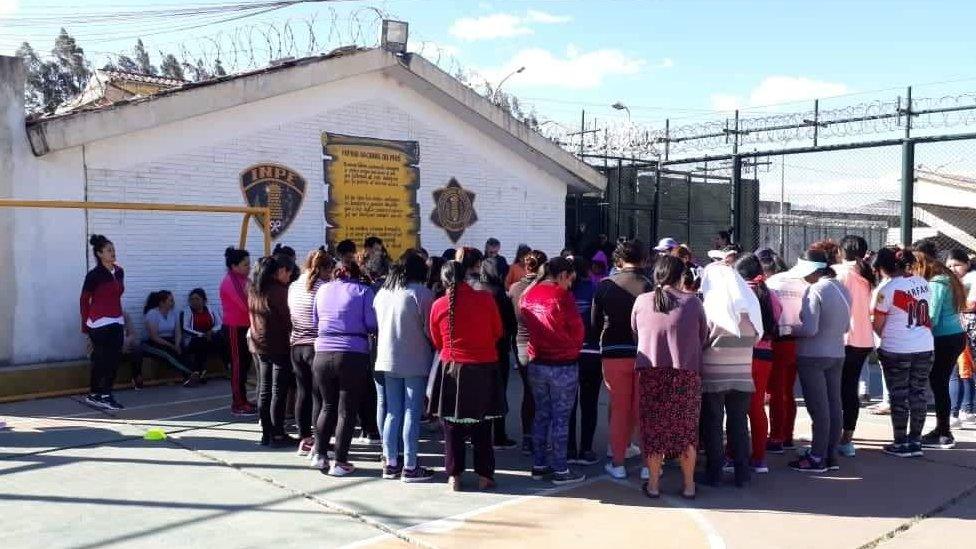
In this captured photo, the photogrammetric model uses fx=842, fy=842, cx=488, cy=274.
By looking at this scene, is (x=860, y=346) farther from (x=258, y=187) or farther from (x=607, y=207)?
(x=607, y=207)

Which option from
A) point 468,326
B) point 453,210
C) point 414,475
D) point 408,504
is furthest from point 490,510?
point 453,210

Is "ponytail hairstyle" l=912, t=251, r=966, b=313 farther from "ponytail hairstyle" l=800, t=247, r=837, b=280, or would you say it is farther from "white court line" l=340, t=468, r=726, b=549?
"white court line" l=340, t=468, r=726, b=549

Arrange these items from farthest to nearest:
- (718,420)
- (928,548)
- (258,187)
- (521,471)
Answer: (258,187), (521,471), (718,420), (928,548)

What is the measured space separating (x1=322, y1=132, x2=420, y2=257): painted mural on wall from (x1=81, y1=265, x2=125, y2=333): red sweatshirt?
12.3ft

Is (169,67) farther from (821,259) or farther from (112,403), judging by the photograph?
(821,259)

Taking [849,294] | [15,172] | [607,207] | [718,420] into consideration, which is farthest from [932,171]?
[15,172]

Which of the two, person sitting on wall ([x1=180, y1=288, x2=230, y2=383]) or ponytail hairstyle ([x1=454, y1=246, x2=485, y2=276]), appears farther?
person sitting on wall ([x1=180, y1=288, x2=230, y2=383])

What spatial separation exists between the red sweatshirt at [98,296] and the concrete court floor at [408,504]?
1.33 meters

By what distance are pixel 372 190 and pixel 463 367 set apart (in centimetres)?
689

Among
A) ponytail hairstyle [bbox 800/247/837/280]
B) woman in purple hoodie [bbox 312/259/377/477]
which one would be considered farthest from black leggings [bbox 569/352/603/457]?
ponytail hairstyle [bbox 800/247/837/280]

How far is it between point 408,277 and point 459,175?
25.0ft

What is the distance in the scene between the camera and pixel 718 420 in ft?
19.7

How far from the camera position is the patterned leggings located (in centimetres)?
693

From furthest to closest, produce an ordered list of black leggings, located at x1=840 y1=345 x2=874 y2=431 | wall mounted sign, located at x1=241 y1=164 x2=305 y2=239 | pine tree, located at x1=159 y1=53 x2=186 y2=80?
pine tree, located at x1=159 y1=53 x2=186 y2=80
wall mounted sign, located at x1=241 y1=164 x2=305 y2=239
black leggings, located at x1=840 y1=345 x2=874 y2=431
